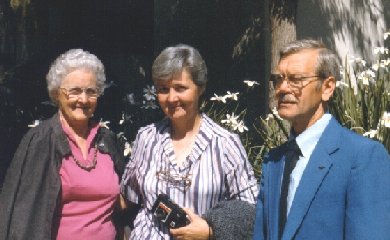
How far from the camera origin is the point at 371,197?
9.37 feet

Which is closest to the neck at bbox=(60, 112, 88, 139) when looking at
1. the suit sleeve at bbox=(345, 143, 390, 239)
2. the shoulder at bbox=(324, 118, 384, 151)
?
the shoulder at bbox=(324, 118, 384, 151)

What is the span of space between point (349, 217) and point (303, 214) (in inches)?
7.2

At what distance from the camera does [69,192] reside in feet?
12.8

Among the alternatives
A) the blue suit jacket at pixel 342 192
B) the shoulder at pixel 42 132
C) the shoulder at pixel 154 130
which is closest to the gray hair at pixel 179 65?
the shoulder at pixel 154 130

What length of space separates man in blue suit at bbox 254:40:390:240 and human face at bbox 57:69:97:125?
49.4 inches

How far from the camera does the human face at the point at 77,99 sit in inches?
157

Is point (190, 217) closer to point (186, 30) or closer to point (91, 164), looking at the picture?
point (91, 164)

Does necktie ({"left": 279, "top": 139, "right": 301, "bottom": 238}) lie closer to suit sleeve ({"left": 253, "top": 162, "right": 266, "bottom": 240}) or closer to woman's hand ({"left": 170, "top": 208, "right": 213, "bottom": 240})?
suit sleeve ({"left": 253, "top": 162, "right": 266, "bottom": 240})

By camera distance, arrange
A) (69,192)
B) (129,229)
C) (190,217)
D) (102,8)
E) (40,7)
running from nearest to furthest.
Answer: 1. (190,217)
2. (69,192)
3. (129,229)
4. (102,8)
5. (40,7)

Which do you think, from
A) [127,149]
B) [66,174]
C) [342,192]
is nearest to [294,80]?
[342,192]

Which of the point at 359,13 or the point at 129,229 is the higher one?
the point at 359,13

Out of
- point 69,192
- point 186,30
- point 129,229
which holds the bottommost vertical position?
point 129,229

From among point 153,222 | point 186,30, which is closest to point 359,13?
point 186,30

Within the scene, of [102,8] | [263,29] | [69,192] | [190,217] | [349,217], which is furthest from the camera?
[102,8]
